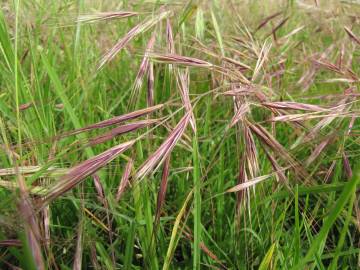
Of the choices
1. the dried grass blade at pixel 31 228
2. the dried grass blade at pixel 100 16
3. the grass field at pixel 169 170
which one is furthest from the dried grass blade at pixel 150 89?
the dried grass blade at pixel 31 228

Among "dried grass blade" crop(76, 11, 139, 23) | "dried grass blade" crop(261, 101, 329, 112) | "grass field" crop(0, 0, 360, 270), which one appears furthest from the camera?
"dried grass blade" crop(76, 11, 139, 23)

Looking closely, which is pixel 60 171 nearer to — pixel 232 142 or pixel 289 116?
pixel 289 116

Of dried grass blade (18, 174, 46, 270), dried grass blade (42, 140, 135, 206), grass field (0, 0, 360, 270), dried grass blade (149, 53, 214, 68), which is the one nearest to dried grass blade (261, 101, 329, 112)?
grass field (0, 0, 360, 270)

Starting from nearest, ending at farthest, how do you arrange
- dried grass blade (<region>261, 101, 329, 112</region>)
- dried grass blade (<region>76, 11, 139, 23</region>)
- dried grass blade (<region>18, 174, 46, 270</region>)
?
dried grass blade (<region>18, 174, 46, 270</region>)
dried grass blade (<region>261, 101, 329, 112</region>)
dried grass blade (<region>76, 11, 139, 23</region>)

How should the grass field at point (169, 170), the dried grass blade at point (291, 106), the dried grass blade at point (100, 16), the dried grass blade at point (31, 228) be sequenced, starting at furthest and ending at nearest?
the dried grass blade at point (100, 16)
the dried grass blade at point (291, 106)
the grass field at point (169, 170)
the dried grass blade at point (31, 228)

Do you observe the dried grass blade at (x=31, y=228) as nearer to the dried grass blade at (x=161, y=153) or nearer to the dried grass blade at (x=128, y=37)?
the dried grass blade at (x=161, y=153)

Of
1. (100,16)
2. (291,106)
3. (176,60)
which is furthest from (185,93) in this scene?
(100,16)

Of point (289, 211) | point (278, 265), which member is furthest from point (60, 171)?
point (289, 211)

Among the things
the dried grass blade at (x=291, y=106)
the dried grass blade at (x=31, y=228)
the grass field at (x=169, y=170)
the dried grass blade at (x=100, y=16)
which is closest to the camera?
the dried grass blade at (x=31, y=228)

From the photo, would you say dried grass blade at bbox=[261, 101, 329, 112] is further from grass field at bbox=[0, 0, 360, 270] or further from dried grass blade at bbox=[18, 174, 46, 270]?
dried grass blade at bbox=[18, 174, 46, 270]
